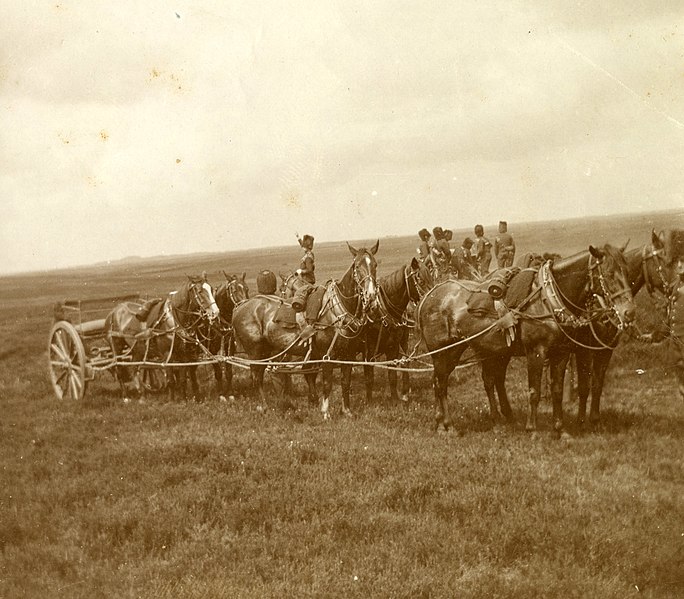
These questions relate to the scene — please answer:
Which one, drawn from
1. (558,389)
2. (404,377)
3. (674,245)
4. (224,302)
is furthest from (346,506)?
(224,302)

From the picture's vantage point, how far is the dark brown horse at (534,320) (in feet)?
26.8

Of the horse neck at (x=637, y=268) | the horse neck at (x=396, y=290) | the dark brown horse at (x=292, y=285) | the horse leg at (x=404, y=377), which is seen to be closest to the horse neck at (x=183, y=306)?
the dark brown horse at (x=292, y=285)

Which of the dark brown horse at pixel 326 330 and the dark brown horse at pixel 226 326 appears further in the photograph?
the dark brown horse at pixel 226 326

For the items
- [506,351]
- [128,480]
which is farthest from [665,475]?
[128,480]

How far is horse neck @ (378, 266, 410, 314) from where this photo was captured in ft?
37.6

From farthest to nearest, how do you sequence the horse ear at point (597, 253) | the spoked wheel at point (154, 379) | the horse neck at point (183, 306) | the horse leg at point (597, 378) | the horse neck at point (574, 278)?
the spoked wheel at point (154, 379) → the horse neck at point (183, 306) → the horse leg at point (597, 378) → the horse neck at point (574, 278) → the horse ear at point (597, 253)

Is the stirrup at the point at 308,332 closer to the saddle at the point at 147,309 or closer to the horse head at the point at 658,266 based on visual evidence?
the saddle at the point at 147,309

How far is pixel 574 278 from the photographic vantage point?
8.66 m

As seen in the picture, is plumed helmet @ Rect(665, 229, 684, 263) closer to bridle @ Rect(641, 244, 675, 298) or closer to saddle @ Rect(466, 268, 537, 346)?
bridle @ Rect(641, 244, 675, 298)

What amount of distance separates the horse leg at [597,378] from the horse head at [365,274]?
381cm

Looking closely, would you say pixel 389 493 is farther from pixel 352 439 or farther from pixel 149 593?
pixel 149 593

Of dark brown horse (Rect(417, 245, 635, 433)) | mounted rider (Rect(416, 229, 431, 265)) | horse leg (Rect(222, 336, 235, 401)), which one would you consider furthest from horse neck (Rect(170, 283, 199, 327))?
dark brown horse (Rect(417, 245, 635, 433))

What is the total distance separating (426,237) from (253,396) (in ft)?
18.9

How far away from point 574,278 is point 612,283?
679mm
